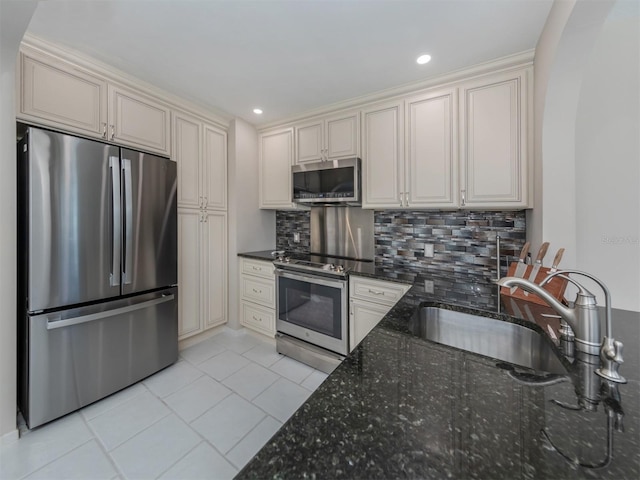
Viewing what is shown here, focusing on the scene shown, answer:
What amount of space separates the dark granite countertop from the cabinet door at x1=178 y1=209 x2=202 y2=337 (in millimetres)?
2255

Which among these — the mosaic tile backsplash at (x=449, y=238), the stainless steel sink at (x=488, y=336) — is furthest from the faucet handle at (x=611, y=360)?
the mosaic tile backsplash at (x=449, y=238)

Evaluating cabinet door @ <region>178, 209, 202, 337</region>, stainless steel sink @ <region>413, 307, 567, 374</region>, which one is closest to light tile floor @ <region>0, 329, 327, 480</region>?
cabinet door @ <region>178, 209, 202, 337</region>

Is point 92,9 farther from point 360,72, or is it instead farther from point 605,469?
point 605,469

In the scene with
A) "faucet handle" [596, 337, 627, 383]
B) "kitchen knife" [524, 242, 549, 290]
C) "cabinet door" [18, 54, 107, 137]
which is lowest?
"faucet handle" [596, 337, 627, 383]

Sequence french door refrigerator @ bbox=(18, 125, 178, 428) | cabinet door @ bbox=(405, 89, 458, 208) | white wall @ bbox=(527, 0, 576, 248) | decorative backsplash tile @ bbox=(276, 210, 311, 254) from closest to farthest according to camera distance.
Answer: white wall @ bbox=(527, 0, 576, 248), french door refrigerator @ bbox=(18, 125, 178, 428), cabinet door @ bbox=(405, 89, 458, 208), decorative backsplash tile @ bbox=(276, 210, 311, 254)

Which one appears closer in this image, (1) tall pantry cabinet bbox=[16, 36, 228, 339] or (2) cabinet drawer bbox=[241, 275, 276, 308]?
(1) tall pantry cabinet bbox=[16, 36, 228, 339]

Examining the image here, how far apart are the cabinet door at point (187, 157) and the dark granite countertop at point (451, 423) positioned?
2389 millimetres

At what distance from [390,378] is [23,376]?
2.30 m

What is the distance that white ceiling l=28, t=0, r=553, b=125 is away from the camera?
1425 millimetres

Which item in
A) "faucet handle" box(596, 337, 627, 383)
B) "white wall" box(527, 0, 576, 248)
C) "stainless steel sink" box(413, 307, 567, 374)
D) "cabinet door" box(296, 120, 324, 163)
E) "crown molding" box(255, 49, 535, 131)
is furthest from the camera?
"cabinet door" box(296, 120, 324, 163)

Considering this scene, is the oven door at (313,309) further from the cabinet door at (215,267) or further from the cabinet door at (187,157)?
the cabinet door at (187,157)

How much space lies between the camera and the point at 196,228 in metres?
2.67

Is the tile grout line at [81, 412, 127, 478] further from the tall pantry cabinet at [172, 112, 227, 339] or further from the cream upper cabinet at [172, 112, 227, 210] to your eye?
the cream upper cabinet at [172, 112, 227, 210]

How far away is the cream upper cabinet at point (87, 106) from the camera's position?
1657 millimetres
